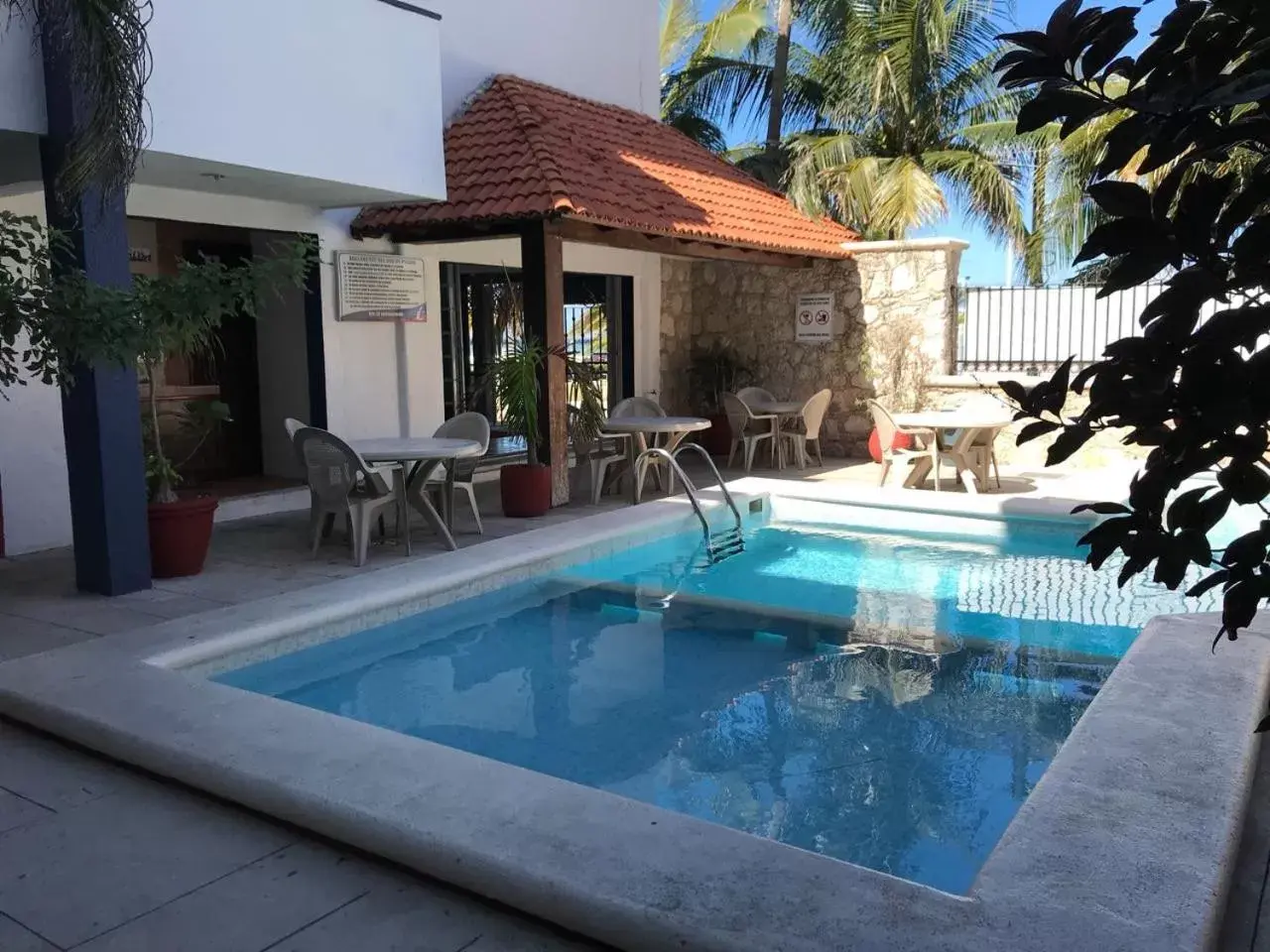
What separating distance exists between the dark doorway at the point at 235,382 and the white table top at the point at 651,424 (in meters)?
3.93

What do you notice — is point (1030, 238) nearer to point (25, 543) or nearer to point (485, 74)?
point (485, 74)

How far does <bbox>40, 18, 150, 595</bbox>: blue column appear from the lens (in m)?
6.02

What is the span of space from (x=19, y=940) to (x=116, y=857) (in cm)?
45

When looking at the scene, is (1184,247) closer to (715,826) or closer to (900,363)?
(715,826)

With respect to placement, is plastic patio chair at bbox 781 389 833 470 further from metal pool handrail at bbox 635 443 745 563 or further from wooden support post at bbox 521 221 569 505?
wooden support post at bbox 521 221 569 505

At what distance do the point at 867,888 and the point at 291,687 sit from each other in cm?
358

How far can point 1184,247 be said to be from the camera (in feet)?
4.19

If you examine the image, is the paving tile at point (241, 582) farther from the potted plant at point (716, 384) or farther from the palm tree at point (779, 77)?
the palm tree at point (779, 77)

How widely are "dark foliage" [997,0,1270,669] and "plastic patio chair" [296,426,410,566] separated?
20.6 ft

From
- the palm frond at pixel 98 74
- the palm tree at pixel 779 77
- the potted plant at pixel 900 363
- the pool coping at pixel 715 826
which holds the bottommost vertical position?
the pool coping at pixel 715 826

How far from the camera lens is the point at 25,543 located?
7.74 meters

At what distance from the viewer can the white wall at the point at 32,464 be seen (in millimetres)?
7578

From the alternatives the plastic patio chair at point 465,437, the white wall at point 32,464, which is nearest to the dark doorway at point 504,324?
the plastic patio chair at point 465,437

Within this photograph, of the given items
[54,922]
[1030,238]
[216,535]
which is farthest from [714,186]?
[54,922]
